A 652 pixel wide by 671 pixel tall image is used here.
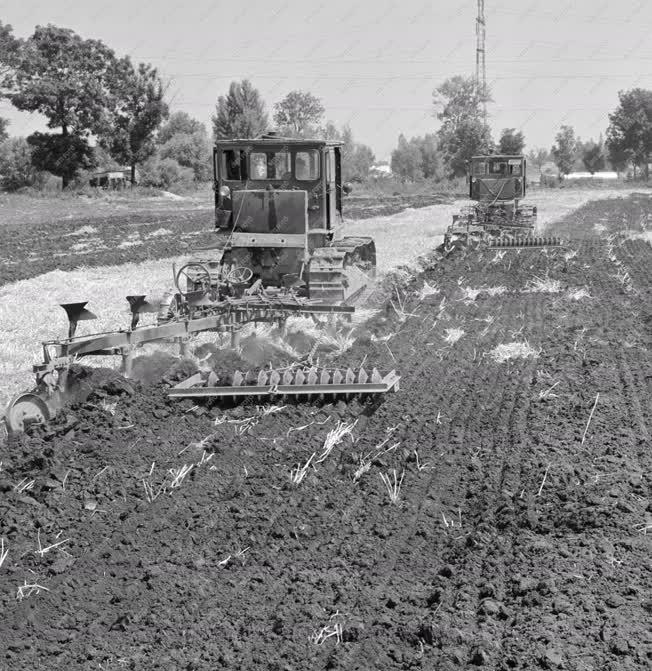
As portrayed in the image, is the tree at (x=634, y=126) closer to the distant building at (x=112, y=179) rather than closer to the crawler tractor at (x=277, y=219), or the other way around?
the distant building at (x=112, y=179)

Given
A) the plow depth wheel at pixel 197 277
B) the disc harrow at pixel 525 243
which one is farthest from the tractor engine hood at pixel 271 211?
the disc harrow at pixel 525 243

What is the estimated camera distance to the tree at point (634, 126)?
8044cm

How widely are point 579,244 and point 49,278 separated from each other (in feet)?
42.3

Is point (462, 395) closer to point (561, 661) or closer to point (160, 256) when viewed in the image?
point (561, 661)

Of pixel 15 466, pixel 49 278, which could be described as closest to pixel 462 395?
pixel 15 466

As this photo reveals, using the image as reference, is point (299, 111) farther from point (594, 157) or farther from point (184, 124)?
point (594, 157)

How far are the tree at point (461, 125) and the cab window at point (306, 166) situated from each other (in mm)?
55146

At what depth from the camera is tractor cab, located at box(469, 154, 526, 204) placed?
85.6 feet

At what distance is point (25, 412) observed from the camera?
23.0 ft

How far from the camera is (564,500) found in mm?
5629

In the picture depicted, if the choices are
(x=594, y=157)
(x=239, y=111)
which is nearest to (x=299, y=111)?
(x=239, y=111)

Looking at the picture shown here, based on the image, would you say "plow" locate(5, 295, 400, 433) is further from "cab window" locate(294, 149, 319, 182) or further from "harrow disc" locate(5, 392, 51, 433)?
"cab window" locate(294, 149, 319, 182)

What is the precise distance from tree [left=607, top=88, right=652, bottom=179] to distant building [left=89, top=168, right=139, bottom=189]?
148 feet

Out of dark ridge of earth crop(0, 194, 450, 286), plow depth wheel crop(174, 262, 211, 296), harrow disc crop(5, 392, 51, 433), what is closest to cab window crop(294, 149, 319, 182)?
plow depth wheel crop(174, 262, 211, 296)
